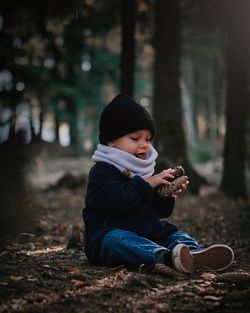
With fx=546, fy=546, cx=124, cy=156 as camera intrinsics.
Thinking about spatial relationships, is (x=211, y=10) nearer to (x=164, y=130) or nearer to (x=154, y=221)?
(x=164, y=130)

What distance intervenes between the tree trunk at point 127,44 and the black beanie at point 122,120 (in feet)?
20.5

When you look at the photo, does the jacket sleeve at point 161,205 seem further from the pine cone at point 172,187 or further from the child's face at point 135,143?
the child's face at point 135,143

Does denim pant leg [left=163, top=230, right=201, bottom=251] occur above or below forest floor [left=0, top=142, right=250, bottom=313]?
above

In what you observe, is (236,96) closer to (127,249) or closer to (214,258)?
(214,258)

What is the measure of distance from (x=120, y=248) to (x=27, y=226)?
3.08 m

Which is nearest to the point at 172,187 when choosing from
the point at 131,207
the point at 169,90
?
the point at 131,207

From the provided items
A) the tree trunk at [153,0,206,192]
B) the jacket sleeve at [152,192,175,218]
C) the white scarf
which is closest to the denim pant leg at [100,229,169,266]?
the jacket sleeve at [152,192,175,218]

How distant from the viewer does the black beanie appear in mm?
4809

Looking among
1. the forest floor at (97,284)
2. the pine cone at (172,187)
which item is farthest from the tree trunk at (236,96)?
the pine cone at (172,187)

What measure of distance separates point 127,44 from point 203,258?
718 cm

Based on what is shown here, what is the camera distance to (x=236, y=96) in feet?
40.3

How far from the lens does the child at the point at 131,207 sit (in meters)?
4.47

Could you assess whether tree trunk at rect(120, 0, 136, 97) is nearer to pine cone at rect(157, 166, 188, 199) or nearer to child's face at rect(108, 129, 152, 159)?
child's face at rect(108, 129, 152, 159)

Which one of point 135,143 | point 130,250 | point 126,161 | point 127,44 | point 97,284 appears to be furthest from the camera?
point 127,44
